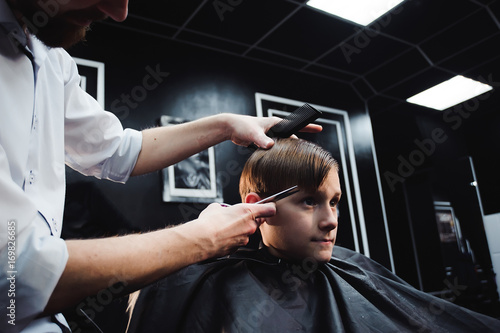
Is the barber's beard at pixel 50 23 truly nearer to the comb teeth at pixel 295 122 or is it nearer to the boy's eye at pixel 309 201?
the comb teeth at pixel 295 122

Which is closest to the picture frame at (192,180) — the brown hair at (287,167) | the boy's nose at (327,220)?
the brown hair at (287,167)

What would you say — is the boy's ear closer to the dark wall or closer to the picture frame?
the picture frame

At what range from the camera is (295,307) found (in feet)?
4.16

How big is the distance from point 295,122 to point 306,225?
16.3 inches

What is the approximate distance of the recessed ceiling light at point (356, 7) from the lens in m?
3.51

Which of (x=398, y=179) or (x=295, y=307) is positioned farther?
(x=398, y=179)

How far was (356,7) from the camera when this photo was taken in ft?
11.9

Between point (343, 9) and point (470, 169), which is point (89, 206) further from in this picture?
point (470, 169)

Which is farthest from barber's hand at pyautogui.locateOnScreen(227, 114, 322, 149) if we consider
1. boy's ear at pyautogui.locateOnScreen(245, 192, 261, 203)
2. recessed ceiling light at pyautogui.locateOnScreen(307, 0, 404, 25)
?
recessed ceiling light at pyautogui.locateOnScreen(307, 0, 404, 25)

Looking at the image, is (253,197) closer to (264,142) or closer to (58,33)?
(264,142)

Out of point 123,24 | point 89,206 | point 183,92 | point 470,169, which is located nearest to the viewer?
point 89,206

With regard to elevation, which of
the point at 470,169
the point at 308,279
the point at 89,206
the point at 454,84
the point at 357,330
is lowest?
the point at 357,330

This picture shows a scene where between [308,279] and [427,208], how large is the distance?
6.93m

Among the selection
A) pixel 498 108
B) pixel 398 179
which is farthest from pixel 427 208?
pixel 498 108
